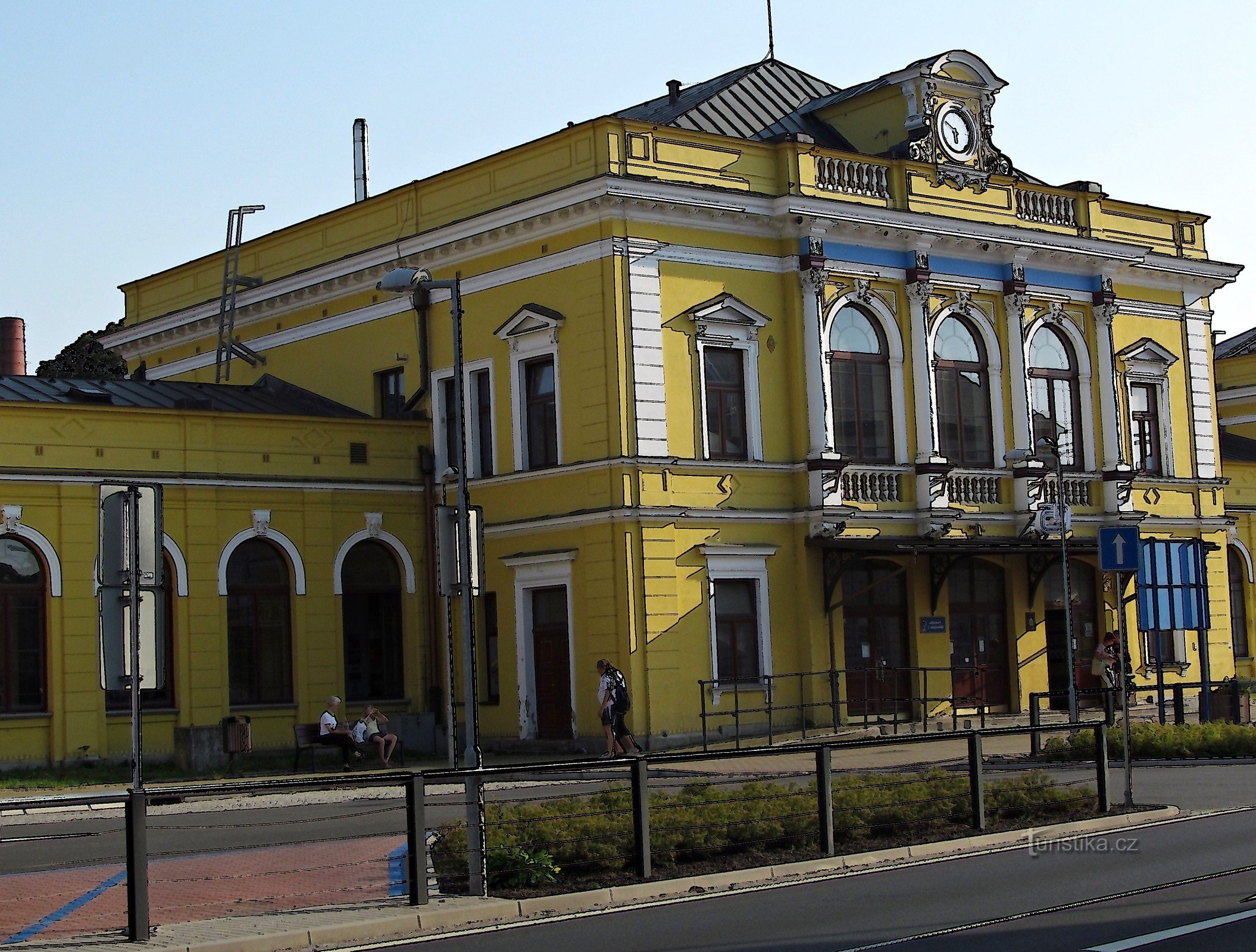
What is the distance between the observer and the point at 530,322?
33.7 m

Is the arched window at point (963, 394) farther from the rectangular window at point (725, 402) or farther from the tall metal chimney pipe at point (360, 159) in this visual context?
the tall metal chimney pipe at point (360, 159)

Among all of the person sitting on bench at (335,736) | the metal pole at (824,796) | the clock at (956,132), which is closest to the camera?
the metal pole at (824,796)

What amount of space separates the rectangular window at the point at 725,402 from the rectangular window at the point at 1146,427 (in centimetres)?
1132

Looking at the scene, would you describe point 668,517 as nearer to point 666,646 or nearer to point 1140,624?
point 666,646

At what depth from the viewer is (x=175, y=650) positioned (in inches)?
1262

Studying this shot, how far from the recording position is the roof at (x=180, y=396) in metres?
33.0

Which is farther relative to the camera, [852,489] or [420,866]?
[852,489]

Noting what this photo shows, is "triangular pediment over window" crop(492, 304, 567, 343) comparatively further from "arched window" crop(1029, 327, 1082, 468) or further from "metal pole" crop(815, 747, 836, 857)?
"metal pole" crop(815, 747, 836, 857)

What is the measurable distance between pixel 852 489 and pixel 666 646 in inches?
205

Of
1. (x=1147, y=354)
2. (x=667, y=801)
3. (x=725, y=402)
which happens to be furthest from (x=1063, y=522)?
(x=667, y=801)

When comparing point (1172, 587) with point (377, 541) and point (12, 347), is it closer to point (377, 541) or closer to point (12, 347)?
point (377, 541)

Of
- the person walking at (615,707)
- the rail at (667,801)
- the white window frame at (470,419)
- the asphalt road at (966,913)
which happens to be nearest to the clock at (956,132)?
the white window frame at (470,419)

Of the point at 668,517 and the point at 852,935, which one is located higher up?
the point at 668,517

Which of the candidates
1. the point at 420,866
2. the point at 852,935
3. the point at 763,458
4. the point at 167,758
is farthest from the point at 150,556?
the point at 763,458
